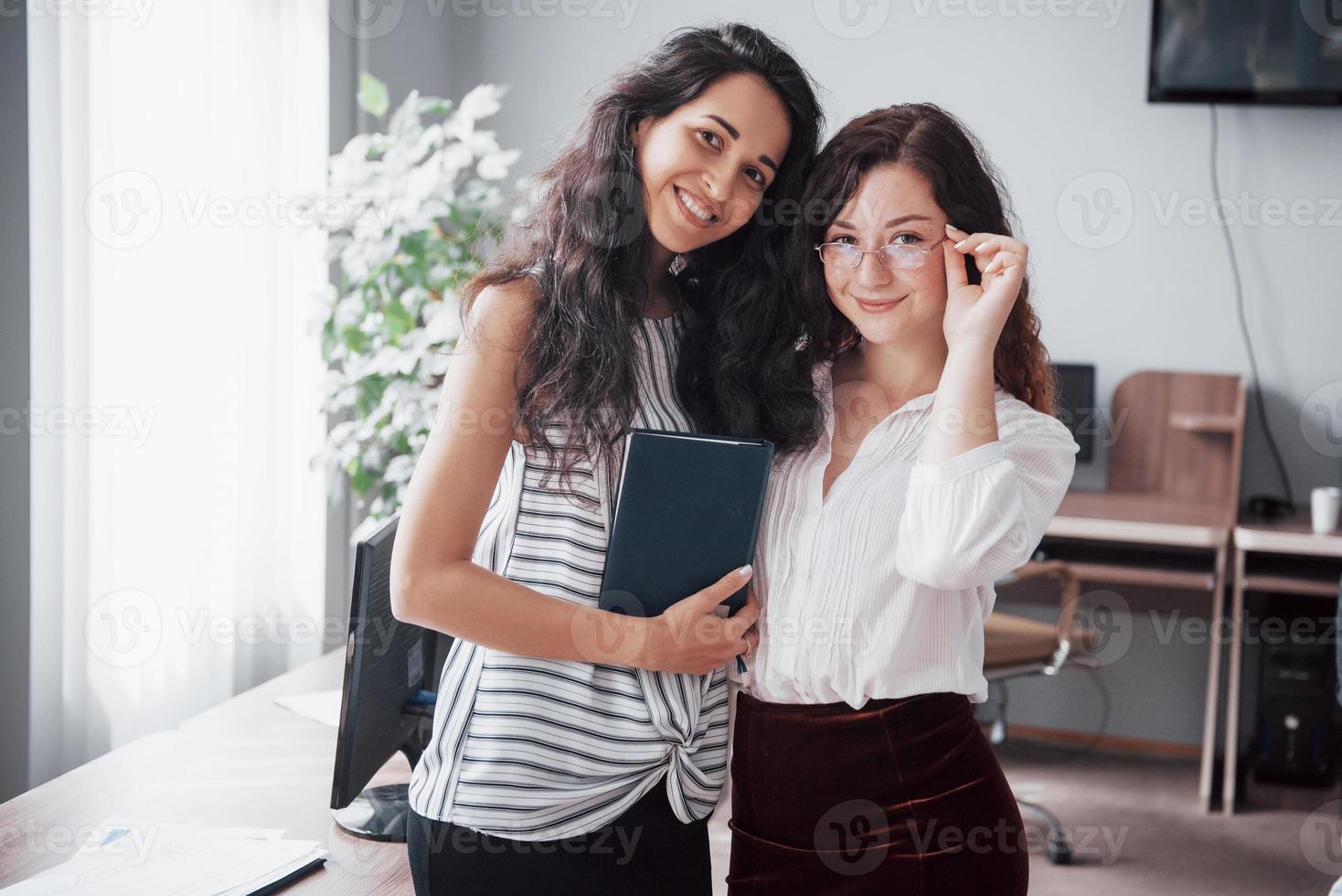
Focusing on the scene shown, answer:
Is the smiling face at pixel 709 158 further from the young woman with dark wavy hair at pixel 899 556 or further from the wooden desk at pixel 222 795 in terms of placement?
the wooden desk at pixel 222 795

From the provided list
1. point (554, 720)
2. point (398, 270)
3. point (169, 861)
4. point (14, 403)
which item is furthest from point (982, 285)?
point (14, 403)

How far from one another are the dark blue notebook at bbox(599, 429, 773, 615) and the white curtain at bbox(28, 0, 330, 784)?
70.6 inches

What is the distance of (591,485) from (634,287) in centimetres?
24

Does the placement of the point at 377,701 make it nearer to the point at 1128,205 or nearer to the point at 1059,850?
the point at 1059,850

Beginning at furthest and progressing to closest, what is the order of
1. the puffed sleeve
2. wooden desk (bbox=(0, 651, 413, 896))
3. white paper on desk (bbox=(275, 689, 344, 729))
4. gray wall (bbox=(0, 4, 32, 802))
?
gray wall (bbox=(0, 4, 32, 802)) → white paper on desk (bbox=(275, 689, 344, 729)) → wooden desk (bbox=(0, 651, 413, 896)) → the puffed sleeve

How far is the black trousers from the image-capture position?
1080 millimetres

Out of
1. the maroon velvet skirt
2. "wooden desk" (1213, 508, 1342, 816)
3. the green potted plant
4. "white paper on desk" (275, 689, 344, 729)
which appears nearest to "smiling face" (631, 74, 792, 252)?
the maroon velvet skirt

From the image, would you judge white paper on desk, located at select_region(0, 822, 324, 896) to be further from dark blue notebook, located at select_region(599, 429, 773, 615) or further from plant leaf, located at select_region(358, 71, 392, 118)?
plant leaf, located at select_region(358, 71, 392, 118)

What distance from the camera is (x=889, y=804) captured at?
116 centimetres

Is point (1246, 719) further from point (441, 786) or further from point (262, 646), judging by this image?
point (441, 786)

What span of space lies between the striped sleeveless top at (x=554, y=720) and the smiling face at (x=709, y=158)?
0.21 m

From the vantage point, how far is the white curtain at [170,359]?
2.42 m

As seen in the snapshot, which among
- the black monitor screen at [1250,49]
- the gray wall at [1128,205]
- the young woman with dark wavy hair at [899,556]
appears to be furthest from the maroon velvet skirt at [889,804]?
the black monitor screen at [1250,49]

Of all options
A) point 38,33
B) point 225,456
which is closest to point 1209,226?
point 225,456
